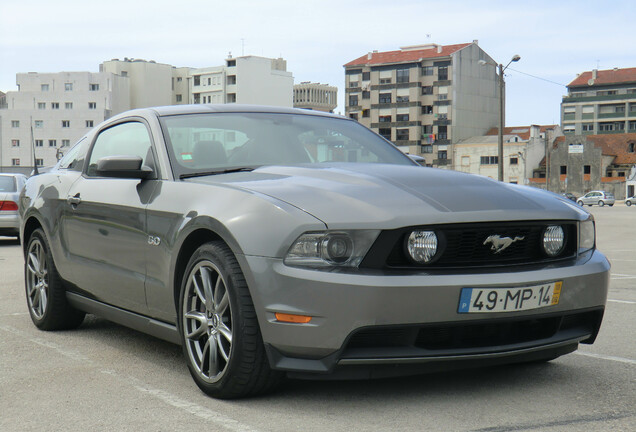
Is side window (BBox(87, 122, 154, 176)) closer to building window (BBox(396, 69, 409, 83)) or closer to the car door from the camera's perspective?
the car door

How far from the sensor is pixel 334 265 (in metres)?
3.57

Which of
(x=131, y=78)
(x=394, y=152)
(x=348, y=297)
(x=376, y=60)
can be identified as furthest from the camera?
(x=131, y=78)

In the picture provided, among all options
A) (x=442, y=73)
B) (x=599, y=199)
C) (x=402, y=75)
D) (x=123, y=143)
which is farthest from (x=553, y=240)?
(x=402, y=75)

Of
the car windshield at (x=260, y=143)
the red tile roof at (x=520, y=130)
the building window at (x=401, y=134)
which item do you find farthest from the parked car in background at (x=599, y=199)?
the car windshield at (x=260, y=143)

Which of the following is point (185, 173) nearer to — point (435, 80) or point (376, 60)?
point (435, 80)

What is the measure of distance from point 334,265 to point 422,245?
38cm

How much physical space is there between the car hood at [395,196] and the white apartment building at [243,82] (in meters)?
119

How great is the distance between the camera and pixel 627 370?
4578 mm

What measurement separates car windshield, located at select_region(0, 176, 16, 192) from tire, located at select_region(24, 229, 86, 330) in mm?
11025

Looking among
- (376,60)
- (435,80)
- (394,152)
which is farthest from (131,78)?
(394,152)

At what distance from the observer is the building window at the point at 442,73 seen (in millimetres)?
103562

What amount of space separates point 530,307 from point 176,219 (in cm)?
175

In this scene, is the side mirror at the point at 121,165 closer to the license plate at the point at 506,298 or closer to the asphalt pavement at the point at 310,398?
the asphalt pavement at the point at 310,398

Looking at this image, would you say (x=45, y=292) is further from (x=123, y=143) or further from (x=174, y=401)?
(x=174, y=401)
